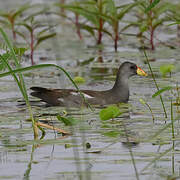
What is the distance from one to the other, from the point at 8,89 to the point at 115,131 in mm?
2881

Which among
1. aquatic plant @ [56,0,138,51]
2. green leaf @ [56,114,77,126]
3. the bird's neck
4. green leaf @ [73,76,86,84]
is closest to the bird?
the bird's neck

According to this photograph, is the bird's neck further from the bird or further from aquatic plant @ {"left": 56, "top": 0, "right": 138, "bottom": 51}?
aquatic plant @ {"left": 56, "top": 0, "right": 138, "bottom": 51}

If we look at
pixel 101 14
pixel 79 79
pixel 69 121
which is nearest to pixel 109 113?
pixel 69 121

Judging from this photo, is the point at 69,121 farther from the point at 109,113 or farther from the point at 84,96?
the point at 84,96

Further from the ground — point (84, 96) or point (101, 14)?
point (101, 14)

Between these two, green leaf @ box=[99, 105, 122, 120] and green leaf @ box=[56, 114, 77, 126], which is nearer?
green leaf @ box=[56, 114, 77, 126]

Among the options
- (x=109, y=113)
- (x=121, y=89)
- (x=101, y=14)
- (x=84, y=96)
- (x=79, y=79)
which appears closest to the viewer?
(x=109, y=113)

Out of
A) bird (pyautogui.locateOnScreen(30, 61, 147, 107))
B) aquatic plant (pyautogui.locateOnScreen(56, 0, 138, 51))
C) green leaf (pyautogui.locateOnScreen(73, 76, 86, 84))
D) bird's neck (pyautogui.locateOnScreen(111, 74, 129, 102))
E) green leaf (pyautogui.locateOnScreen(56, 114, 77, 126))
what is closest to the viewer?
green leaf (pyautogui.locateOnScreen(56, 114, 77, 126))

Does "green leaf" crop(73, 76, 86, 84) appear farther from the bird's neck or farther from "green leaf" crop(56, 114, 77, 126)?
"green leaf" crop(56, 114, 77, 126)

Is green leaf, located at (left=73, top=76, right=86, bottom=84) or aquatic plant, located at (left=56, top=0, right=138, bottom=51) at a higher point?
aquatic plant, located at (left=56, top=0, right=138, bottom=51)

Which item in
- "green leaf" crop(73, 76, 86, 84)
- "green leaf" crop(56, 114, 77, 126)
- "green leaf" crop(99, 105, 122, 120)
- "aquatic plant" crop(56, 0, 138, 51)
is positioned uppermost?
"aquatic plant" crop(56, 0, 138, 51)

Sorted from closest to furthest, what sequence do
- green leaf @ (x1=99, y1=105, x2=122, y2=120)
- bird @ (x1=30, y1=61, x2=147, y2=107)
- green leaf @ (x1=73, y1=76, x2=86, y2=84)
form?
green leaf @ (x1=99, y1=105, x2=122, y2=120) → bird @ (x1=30, y1=61, x2=147, y2=107) → green leaf @ (x1=73, y1=76, x2=86, y2=84)

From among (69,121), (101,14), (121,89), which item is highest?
(101,14)

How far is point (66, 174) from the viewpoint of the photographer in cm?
466
